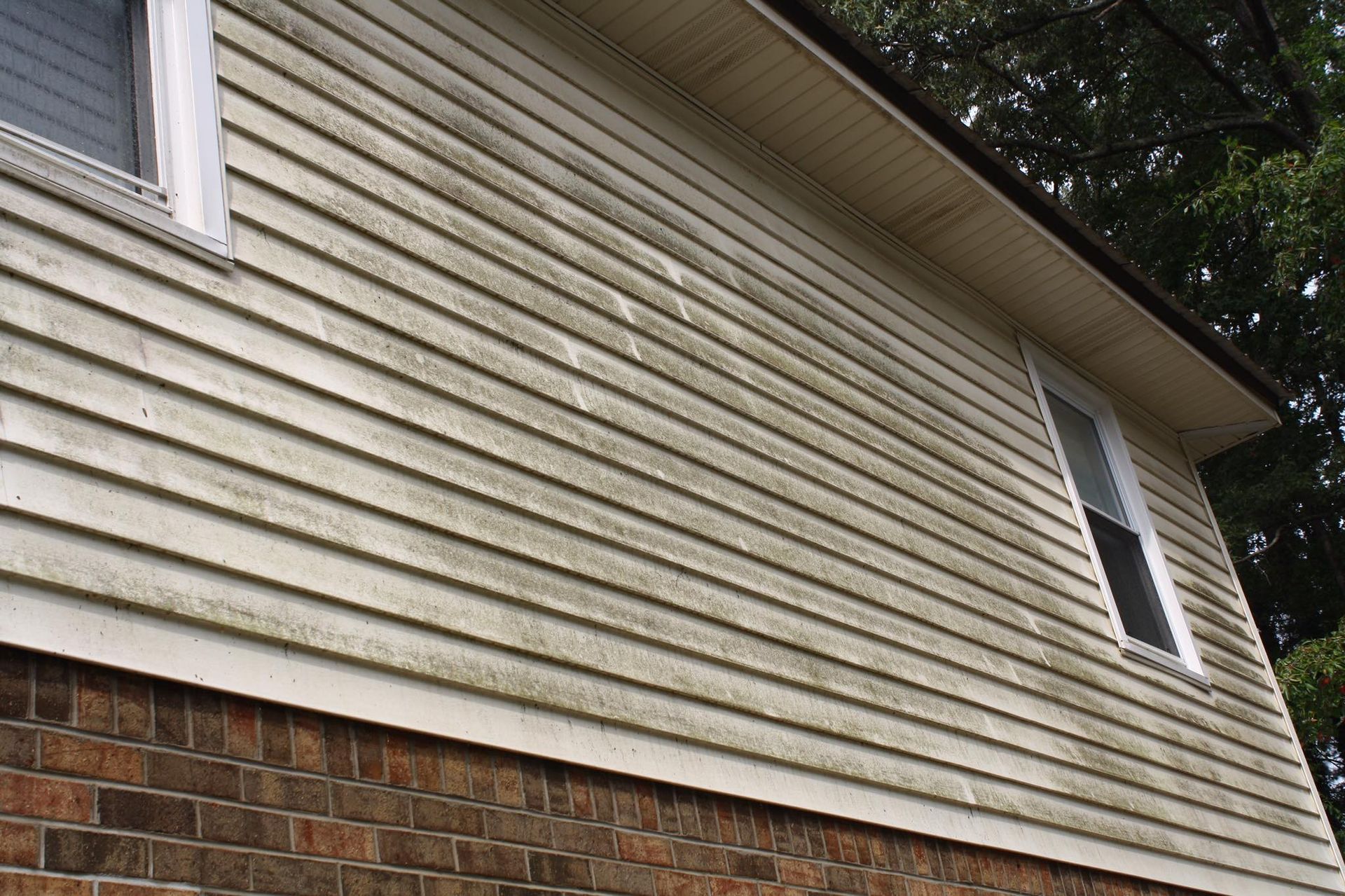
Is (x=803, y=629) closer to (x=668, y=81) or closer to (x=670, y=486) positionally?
(x=670, y=486)

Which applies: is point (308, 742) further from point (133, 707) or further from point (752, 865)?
point (752, 865)

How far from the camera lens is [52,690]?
2.62 m

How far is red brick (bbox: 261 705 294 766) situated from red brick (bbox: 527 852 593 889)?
0.74m

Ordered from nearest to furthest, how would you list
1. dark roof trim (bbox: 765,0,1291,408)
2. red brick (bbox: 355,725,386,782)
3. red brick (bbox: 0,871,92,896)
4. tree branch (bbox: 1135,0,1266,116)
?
red brick (bbox: 0,871,92,896) → red brick (bbox: 355,725,386,782) → dark roof trim (bbox: 765,0,1291,408) → tree branch (bbox: 1135,0,1266,116)

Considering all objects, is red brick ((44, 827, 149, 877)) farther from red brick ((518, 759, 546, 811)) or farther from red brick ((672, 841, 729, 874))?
red brick ((672, 841, 729, 874))

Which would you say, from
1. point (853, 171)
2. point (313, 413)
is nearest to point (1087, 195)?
point (853, 171)

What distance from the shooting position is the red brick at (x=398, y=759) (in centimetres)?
316

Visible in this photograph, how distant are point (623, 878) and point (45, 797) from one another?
159cm

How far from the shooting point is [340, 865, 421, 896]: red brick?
2.96 metres

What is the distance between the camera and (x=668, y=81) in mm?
5715

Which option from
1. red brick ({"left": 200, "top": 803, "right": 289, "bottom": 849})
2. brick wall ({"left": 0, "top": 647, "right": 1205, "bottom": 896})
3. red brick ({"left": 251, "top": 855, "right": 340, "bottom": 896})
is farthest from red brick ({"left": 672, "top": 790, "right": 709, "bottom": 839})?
red brick ({"left": 200, "top": 803, "right": 289, "bottom": 849})

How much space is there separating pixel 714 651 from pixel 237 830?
6.02 feet

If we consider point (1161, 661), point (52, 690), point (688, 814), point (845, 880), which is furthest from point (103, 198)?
point (1161, 661)

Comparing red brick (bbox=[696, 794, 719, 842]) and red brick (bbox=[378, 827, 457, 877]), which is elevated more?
red brick (bbox=[696, 794, 719, 842])
